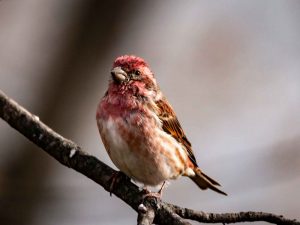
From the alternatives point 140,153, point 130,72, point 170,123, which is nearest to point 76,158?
point 140,153

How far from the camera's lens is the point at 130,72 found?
761cm

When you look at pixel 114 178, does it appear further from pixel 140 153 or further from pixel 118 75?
pixel 118 75

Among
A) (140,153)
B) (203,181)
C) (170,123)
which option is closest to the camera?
(140,153)

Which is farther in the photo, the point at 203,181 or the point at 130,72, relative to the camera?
the point at 203,181

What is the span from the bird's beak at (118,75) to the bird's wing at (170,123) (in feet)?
1.58

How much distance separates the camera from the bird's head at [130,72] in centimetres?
754

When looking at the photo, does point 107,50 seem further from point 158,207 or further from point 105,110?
point 158,207

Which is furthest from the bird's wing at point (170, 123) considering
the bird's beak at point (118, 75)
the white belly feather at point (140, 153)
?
the bird's beak at point (118, 75)

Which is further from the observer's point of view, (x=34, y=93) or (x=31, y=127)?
(x=34, y=93)

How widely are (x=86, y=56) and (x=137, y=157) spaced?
1820 millimetres

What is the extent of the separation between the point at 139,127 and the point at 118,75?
62 centimetres

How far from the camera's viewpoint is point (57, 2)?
1023 cm

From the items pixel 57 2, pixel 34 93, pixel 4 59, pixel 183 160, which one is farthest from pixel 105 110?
pixel 4 59

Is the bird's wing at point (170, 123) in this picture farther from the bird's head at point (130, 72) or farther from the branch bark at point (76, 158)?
the branch bark at point (76, 158)
